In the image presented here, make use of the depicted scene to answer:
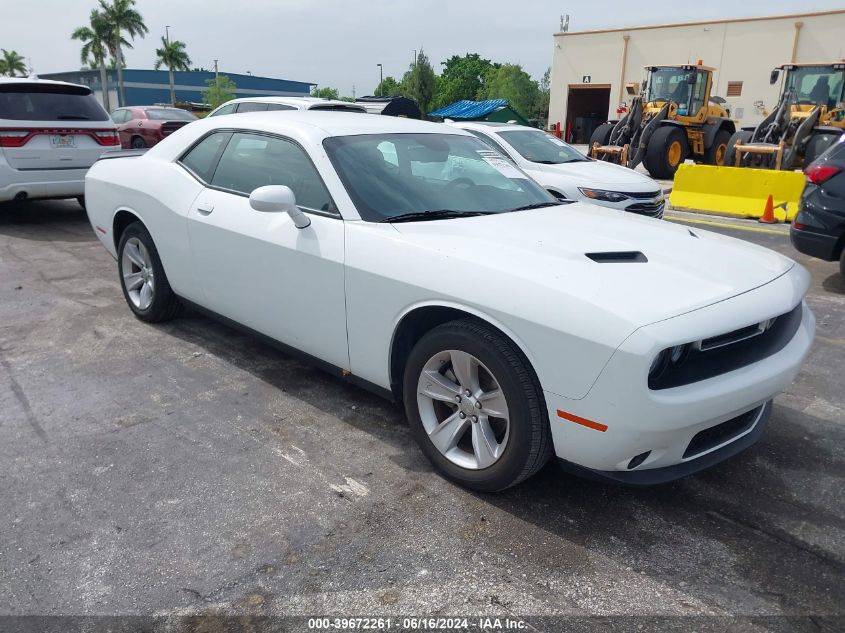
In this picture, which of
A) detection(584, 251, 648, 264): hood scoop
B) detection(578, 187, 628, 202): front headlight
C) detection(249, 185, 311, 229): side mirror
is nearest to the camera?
detection(584, 251, 648, 264): hood scoop

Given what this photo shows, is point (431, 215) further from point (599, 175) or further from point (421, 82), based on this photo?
point (421, 82)

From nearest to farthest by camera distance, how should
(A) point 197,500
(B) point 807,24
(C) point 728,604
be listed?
(C) point 728,604 < (A) point 197,500 < (B) point 807,24

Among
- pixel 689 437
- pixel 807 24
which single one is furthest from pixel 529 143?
pixel 807 24

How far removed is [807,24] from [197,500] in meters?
34.1

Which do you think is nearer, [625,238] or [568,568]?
[568,568]

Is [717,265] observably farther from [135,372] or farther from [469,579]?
[135,372]

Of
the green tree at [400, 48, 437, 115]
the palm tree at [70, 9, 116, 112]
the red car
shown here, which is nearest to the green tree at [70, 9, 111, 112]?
the palm tree at [70, 9, 116, 112]

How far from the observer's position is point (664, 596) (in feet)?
7.66

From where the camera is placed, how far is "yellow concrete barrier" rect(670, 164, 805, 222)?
34.0ft

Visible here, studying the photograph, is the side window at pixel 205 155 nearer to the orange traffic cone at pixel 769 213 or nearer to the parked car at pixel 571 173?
the parked car at pixel 571 173

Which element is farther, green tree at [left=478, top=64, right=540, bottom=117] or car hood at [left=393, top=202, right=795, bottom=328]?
green tree at [left=478, top=64, right=540, bottom=117]

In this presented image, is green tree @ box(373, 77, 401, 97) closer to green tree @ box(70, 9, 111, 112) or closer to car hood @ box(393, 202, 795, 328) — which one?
green tree @ box(70, 9, 111, 112)

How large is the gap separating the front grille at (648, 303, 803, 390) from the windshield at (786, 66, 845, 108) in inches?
624

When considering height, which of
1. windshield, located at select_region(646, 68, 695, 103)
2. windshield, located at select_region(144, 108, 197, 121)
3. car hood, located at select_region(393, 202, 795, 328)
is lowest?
car hood, located at select_region(393, 202, 795, 328)
